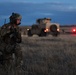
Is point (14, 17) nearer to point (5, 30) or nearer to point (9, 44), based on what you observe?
point (5, 30)

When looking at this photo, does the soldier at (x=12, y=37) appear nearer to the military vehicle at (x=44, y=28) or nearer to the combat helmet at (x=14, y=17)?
the combat helmet at (x=14, y=17)

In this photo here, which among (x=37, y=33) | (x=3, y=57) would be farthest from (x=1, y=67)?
(x=37, y=33)

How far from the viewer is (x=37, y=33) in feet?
123

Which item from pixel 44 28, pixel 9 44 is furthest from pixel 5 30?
pixel 44 28

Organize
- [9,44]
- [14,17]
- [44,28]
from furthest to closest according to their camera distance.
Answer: [44,28]
[9,44]
[14,17]

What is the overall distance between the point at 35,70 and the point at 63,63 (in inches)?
81.5

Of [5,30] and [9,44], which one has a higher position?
[5,30]

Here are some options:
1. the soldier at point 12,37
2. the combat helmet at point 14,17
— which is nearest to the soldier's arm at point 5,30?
the soldier at point 12,37

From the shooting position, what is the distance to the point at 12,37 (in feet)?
33.8

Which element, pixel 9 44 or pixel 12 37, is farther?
pixel 9 44

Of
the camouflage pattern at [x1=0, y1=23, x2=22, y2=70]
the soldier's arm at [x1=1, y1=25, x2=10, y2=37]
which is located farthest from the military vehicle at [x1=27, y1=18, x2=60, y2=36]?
the soldier's arm at [x1=1, y1=25, x2=10, y2=37]

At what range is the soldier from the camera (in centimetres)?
1017

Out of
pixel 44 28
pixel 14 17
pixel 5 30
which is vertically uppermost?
pixel 14 17

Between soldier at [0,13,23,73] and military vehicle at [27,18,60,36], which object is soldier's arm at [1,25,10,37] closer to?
soldier at [0,13,23,73]
